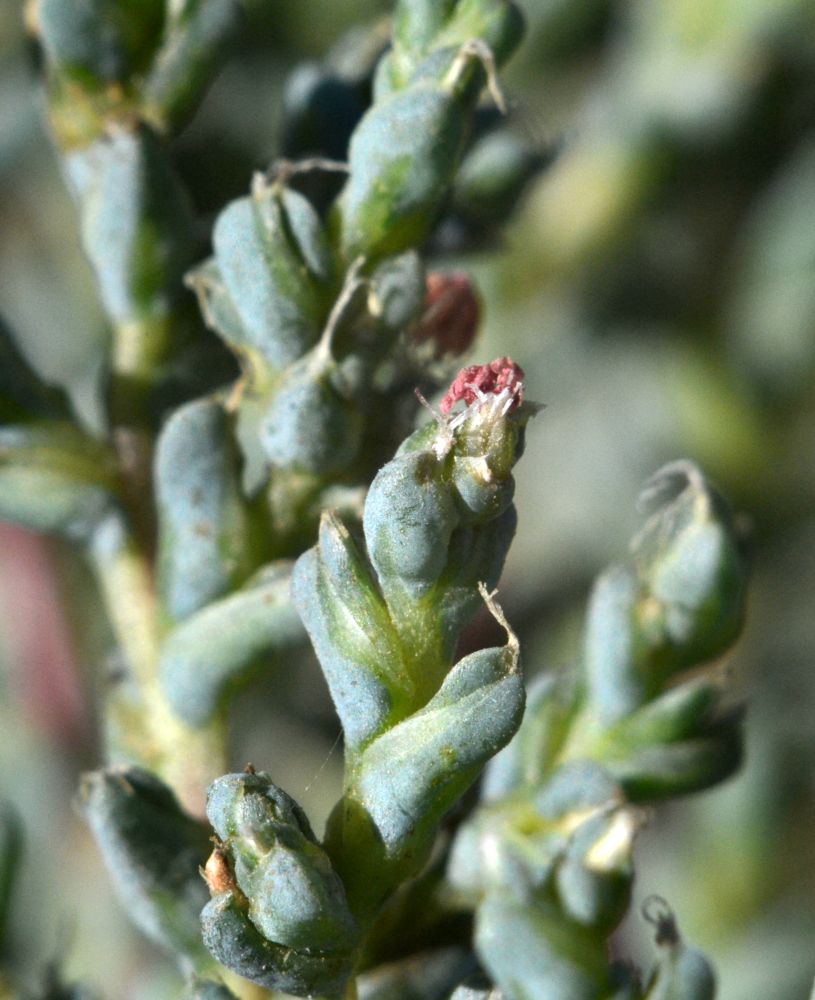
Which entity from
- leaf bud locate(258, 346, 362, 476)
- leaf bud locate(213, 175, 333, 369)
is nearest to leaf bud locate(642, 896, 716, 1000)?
leaf bud locate(258, 346, 362, 476)

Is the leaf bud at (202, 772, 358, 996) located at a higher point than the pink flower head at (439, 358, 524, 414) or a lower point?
lower

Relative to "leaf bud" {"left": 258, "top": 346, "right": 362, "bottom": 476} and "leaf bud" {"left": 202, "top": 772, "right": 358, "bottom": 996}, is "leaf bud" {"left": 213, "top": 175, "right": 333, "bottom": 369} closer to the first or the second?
"leaf bud" {"left": 258, "top": 346, "right": 362, "bottom": 476}

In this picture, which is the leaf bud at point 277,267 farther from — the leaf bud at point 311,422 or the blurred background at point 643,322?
the blurred background at point 643,322

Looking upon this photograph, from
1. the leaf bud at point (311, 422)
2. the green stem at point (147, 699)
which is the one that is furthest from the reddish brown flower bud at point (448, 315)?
the green stem at point (147, 699)

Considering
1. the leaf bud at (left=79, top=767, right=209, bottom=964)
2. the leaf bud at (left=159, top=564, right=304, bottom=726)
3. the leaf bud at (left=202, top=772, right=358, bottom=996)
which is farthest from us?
the leaf bud at (left=159, top=564, right=304, bottom=726)

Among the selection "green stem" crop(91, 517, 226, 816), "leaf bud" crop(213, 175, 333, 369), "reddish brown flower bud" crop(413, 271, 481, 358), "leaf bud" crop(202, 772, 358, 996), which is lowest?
"leaf bud" crop(202, 772, 358, 996)

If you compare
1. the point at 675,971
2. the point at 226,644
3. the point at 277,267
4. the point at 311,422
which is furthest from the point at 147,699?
the point at 675,971

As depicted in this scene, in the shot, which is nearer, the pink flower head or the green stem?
the pink flower head
